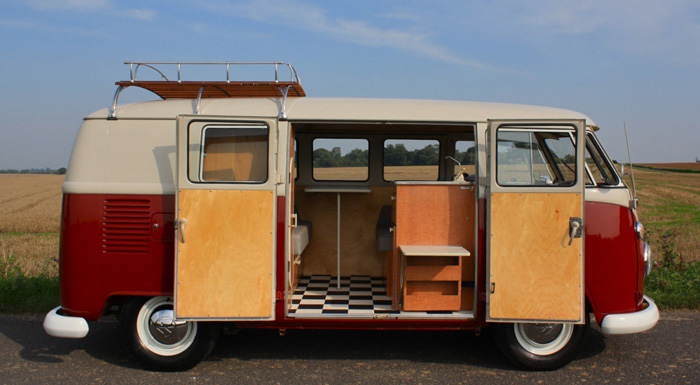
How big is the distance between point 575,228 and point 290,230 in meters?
2.46

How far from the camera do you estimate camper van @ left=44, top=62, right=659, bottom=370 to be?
14.9 feet

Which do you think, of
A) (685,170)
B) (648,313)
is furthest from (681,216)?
(685,170)

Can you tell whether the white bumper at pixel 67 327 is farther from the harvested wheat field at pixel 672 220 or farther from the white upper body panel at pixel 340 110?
the harvested wheat field at pixel 672 220

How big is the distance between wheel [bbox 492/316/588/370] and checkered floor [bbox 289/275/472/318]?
42cm

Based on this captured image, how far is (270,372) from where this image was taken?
15.7 feet

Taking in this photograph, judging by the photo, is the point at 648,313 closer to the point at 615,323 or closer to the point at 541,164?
the point at 615,323

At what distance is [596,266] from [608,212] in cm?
47

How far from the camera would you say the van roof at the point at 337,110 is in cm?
483

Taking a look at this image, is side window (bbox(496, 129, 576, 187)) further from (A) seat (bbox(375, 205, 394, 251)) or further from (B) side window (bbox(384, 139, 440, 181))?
(B) side window (bbox(384, 139, 440, 181))

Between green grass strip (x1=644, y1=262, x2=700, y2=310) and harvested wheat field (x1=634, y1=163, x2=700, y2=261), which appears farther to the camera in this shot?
harvested wheat field (x1=634, y1=163, x2=700, y2=261)

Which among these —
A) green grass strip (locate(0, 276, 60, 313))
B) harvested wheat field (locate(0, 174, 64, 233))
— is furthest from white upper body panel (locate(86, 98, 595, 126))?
harvested wheat field (locate(0, 174, 64, 233))

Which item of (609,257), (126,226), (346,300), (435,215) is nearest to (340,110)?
(435,215)

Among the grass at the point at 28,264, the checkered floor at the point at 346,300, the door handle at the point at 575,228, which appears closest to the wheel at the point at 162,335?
the checkered floor at the point at 346,300

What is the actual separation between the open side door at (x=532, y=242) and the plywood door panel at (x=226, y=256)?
1897 mm
